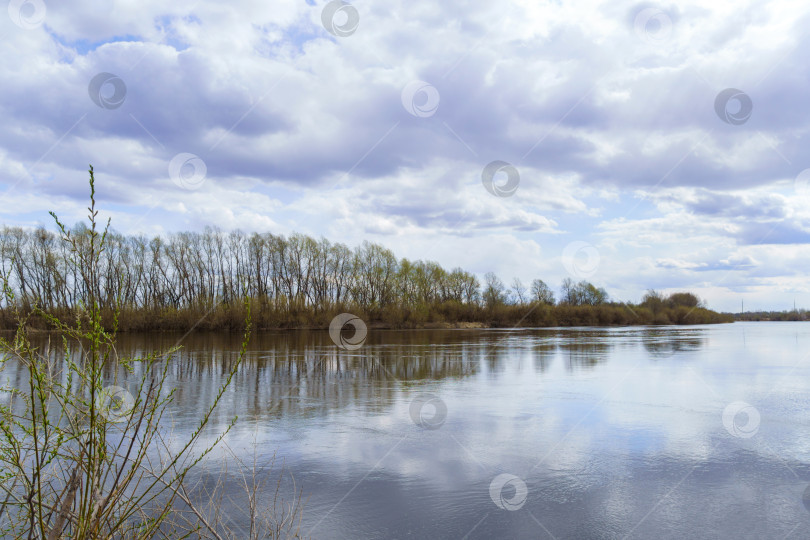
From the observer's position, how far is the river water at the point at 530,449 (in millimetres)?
5293

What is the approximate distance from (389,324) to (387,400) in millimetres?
48461

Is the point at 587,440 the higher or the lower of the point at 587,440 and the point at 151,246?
the lower

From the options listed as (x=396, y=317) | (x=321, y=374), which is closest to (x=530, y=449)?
(x=321, y=374)

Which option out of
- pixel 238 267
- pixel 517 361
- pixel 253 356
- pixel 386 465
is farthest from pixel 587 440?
pixel 238 267

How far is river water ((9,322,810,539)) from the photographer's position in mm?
5293

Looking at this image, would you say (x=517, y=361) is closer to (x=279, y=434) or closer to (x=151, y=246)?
(x=279, y=434)

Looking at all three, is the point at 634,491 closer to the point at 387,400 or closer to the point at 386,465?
the point at 386,465

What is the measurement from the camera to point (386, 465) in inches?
275

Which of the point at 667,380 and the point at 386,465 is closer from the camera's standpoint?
the point at 386,465

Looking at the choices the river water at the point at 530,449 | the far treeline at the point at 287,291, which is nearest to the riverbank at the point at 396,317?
the far treeline at the point at 287,291

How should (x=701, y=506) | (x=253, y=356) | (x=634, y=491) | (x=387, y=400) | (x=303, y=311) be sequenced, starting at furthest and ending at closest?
1. (x=303, y=311)
2. (x=253, y=356)
3. (x=387, y=400)
4. (x=634, y=491)
5. (x=701, y=506)

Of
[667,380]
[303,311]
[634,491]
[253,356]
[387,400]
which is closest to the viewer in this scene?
[634,491]

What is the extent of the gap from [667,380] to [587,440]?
23.9 ft

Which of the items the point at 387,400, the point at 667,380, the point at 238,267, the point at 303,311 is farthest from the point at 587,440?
the point at 238,267
